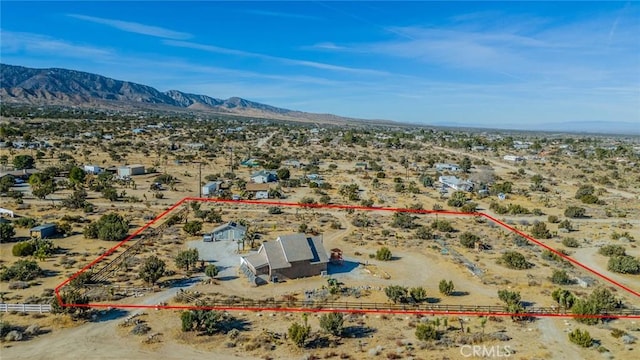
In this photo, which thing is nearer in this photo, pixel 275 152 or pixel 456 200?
pixel 456 200

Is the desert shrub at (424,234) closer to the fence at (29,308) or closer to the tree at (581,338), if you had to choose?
the tree at (581,338)

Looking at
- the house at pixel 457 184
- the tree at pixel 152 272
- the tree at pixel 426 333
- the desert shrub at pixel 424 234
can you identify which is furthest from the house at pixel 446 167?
the tree at pixel 152 272

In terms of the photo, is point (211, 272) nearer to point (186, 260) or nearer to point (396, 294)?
point (186, 260)

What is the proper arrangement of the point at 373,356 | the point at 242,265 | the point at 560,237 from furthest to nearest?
the point at 560,237
the point at 242,265
the point at 373,356

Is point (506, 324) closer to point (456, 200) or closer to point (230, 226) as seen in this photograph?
point (230, 226)

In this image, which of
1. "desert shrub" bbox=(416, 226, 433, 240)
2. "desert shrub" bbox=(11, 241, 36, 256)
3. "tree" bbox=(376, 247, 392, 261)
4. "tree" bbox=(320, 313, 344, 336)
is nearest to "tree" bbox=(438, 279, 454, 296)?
"tree" bbox=(376, 247, 392, 261)

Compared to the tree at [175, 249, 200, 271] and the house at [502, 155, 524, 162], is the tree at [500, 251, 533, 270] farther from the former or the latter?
the house at [502, 155, 524, 162]

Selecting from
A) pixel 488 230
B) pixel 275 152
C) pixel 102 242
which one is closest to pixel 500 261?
pixel 488 230

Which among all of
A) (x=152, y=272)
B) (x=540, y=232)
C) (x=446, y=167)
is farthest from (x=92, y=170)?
(x=446, y=167)
